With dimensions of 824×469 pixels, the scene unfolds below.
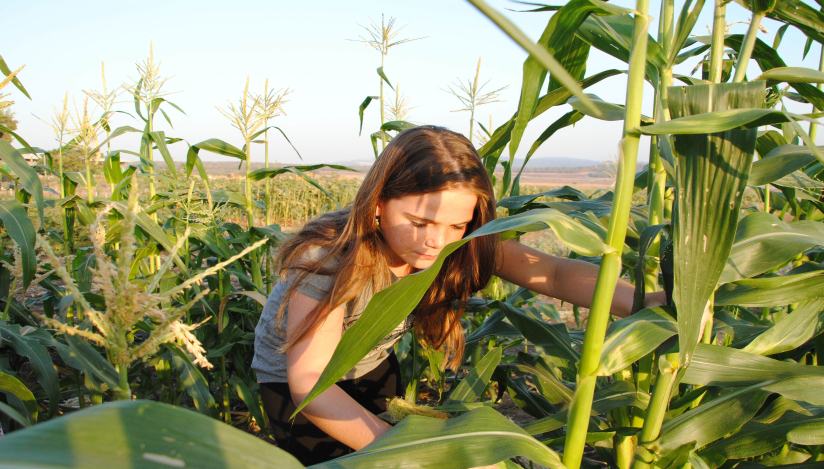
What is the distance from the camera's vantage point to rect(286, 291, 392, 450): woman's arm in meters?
1.26

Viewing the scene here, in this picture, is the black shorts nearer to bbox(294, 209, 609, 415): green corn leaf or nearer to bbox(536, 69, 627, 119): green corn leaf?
bbox(294, 209, 609, 415): green corn leaf

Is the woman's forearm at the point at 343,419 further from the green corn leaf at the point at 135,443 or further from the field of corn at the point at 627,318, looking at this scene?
the green corn leaf at the point at 135,443

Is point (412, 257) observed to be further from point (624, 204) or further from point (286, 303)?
point (624, 204)

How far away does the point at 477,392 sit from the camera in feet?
4.30

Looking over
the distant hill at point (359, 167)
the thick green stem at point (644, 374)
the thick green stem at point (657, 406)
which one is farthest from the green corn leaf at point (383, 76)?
the thick green stem at point (657, 406)

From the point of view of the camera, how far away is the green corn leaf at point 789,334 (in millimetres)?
1106

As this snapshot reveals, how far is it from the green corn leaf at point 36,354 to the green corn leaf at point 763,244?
1859 millimetres

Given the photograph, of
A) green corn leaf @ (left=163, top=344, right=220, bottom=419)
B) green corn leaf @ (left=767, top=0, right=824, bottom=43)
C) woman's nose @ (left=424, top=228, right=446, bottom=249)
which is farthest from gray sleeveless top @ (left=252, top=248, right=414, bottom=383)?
green corn leaf @ (left=767, top=0, right=824, bottom=43)

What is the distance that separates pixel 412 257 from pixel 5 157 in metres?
1.28

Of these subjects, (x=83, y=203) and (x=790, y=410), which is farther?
(x=83, y=203)

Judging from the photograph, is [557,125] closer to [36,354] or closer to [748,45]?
[748,45]

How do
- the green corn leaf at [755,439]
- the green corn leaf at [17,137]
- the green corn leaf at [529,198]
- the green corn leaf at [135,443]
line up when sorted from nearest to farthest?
the green corn leaf at [135,443], the green corn leaf at [755,439], the green corn leaf at [529,198], the green corn leaf at [17,137]

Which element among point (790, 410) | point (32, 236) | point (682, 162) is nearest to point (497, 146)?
point (682, 162)

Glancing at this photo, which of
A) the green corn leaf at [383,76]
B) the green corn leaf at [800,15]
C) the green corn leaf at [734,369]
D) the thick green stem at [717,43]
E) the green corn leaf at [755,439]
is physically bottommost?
the green corn leaf at [755,439]
